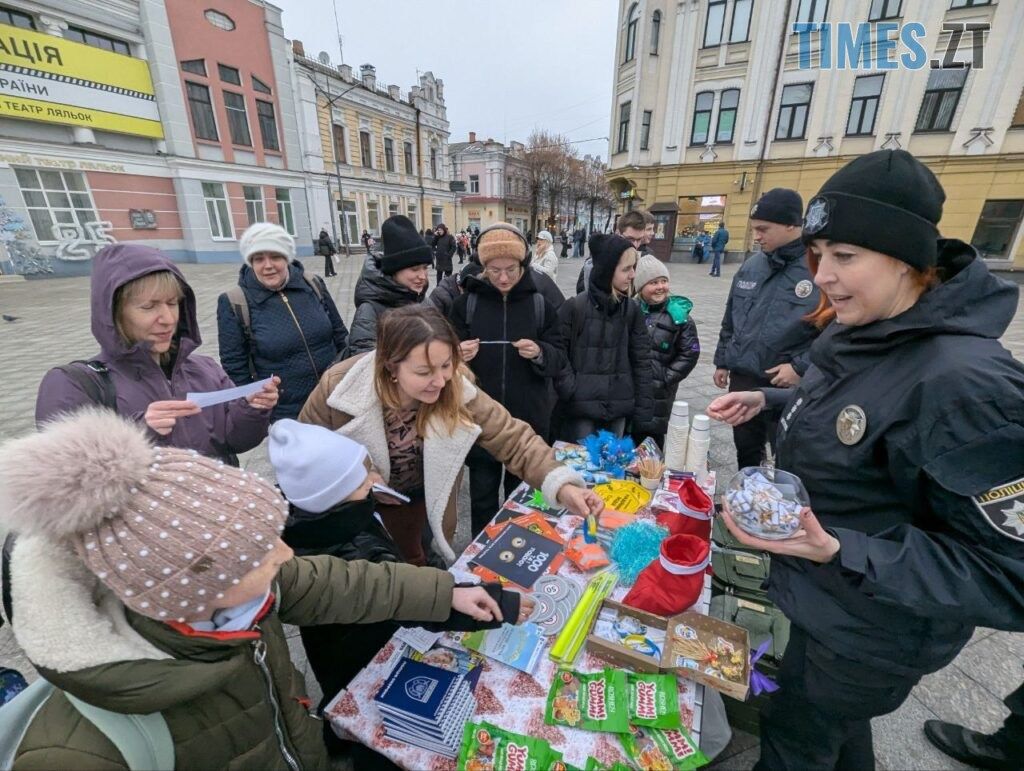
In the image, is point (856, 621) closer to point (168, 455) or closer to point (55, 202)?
point (168, 455)

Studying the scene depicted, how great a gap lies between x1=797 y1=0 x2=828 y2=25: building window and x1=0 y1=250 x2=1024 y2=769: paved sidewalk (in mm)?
10398

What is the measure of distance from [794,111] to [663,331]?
1966 cm

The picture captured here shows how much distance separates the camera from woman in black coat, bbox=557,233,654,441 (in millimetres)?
3053

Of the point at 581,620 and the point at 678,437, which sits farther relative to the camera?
the point at 678,437

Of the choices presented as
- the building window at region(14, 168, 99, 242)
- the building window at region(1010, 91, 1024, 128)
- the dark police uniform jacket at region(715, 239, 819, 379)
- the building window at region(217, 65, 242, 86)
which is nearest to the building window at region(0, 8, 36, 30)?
the building window at region(14, 168, 99, 242)

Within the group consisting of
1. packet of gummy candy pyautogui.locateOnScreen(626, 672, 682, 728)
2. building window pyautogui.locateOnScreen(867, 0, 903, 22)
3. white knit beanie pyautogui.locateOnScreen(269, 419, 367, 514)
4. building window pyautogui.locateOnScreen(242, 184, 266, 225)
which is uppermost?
building window pyautogui.locateOnScreen(867, 0, 903, 22)

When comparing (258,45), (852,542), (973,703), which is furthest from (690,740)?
(258,45)

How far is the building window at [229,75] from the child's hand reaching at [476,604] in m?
23.7

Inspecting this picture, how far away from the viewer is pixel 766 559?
6.70 ft

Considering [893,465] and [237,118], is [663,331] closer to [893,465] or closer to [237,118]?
[893,465]

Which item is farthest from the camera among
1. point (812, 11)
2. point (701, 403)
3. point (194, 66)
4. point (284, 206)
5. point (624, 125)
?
point (284, 206)

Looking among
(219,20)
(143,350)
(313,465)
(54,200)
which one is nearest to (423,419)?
(313,465)

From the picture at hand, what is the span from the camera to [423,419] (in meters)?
1.96

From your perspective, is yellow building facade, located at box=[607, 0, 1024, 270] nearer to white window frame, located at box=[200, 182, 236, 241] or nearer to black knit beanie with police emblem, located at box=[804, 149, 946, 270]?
black knit beanie with police emblem, located at box=[804, 149, 946, 270]
